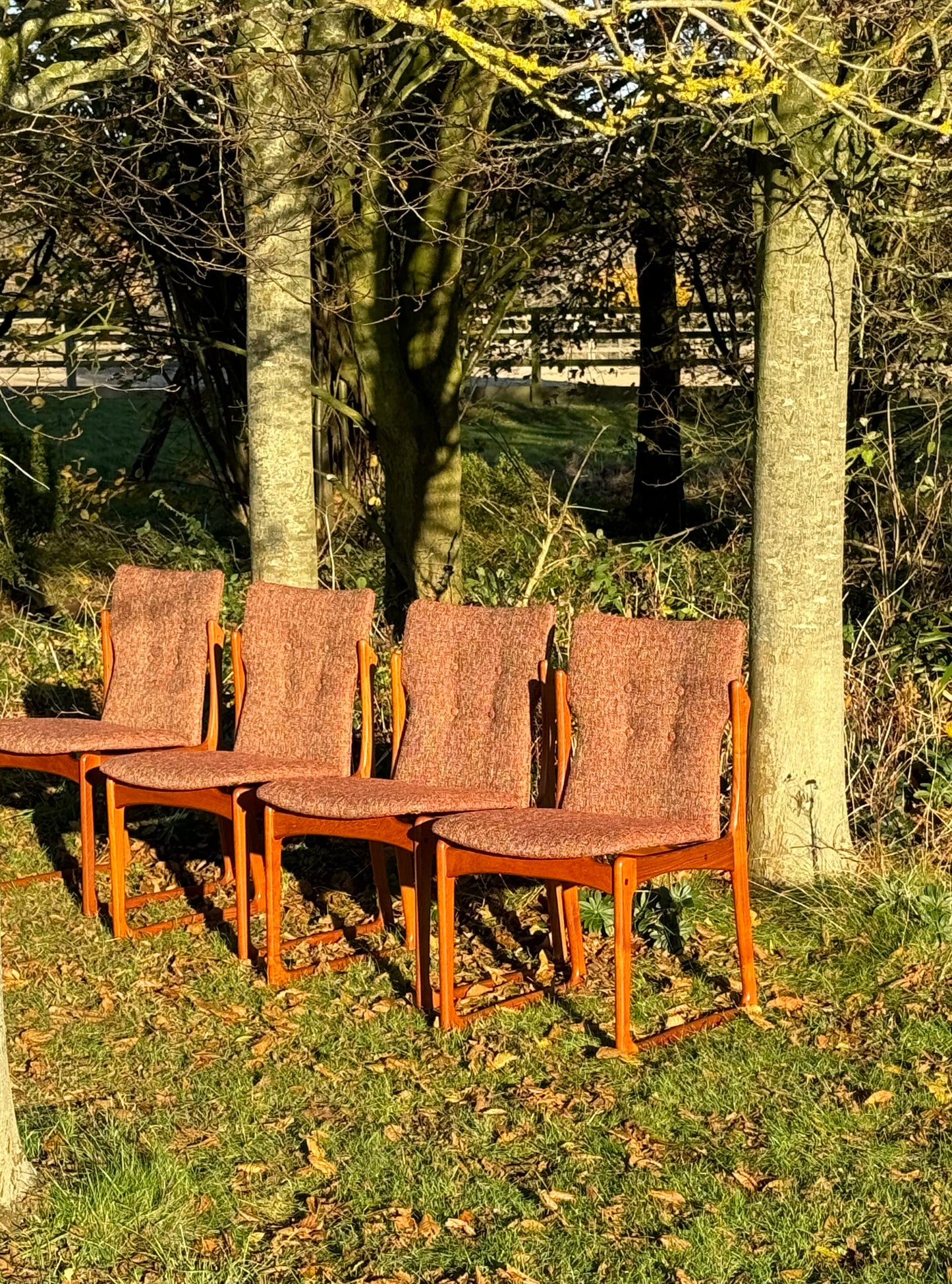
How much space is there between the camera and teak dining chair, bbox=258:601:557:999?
5.47m

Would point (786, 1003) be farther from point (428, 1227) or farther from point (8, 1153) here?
point (8, 1153)

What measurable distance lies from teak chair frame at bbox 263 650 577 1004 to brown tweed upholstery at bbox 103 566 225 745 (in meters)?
1.08

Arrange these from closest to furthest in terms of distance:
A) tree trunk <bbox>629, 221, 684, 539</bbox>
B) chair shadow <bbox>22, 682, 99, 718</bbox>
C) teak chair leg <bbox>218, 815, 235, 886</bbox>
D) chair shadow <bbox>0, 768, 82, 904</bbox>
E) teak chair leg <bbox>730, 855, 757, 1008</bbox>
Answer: teak chair leg <bbox>730, 855, 757, 1008</bbox>, teak chair leg <bbox>218, 815, 235, 886</bbox>, chair shadow <bbox>0, 768, 82, 904</bbox>, chair shadow <bbox>22, 682, 99, 718</bbox>, tree trunk <bbox>629, 221, 684, 539</bbox>

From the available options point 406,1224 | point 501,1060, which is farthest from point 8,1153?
point 501,1060

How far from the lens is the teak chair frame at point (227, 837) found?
5.89 m

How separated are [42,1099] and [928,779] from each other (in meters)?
3.54

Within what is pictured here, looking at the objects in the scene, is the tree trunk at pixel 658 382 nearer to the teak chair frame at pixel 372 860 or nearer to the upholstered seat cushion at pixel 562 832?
the teak chair frame at pixel 372 860

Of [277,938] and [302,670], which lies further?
[302,670]

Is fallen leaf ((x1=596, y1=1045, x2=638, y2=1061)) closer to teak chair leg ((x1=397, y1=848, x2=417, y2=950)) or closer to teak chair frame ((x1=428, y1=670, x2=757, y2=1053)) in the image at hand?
teak chair frame ((x1=428, y1=670, x2=757, y2=1053))

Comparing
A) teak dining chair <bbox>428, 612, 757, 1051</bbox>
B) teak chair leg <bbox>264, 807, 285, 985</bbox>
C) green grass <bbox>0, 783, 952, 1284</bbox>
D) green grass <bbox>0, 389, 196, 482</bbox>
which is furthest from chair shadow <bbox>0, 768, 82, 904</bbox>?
green grass <bbox>0, 389, 196, 482</bbox>

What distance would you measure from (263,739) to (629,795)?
1.63m

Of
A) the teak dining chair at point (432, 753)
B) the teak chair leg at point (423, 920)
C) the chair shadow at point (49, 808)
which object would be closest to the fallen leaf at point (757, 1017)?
the teak dining chair at point (432, 753)

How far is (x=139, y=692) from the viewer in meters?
7.10

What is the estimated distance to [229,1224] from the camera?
389cm
